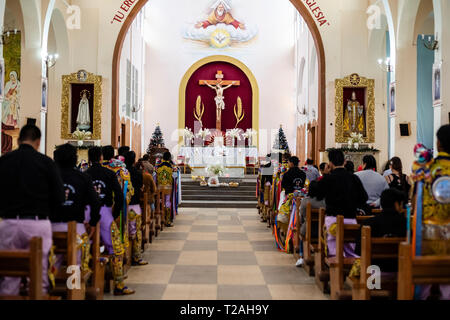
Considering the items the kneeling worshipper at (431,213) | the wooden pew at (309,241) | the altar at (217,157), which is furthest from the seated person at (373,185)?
the altar at (217,157)

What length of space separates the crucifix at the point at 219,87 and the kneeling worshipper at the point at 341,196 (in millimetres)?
16108

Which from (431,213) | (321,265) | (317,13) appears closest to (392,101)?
(317,13)

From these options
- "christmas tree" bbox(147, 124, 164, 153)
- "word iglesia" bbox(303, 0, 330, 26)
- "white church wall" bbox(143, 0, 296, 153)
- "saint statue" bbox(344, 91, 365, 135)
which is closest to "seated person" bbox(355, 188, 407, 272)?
"saint statue" bbox(344, 91, 365, 135)

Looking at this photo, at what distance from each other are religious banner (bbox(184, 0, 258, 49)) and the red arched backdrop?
1069mm

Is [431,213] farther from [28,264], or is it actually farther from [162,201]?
[162,201]

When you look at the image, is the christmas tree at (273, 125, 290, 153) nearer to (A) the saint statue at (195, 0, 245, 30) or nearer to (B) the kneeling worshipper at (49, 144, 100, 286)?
(A) the saint statue at (195, 0, 245, 30)

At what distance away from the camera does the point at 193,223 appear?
9539 millimetres

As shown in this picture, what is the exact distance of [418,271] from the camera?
2.56 m

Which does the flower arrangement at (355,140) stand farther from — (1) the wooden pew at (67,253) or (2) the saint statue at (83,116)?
(1) the wooden pew at (67,253)

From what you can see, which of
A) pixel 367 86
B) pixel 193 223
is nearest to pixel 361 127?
pixel 367 86

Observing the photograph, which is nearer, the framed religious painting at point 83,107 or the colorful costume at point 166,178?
A: the colorful costume at point 166,178

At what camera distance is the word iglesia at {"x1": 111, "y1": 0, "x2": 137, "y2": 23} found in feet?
41.0

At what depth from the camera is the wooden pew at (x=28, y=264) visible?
2.46 metres

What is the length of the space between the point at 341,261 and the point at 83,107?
10185 mm
